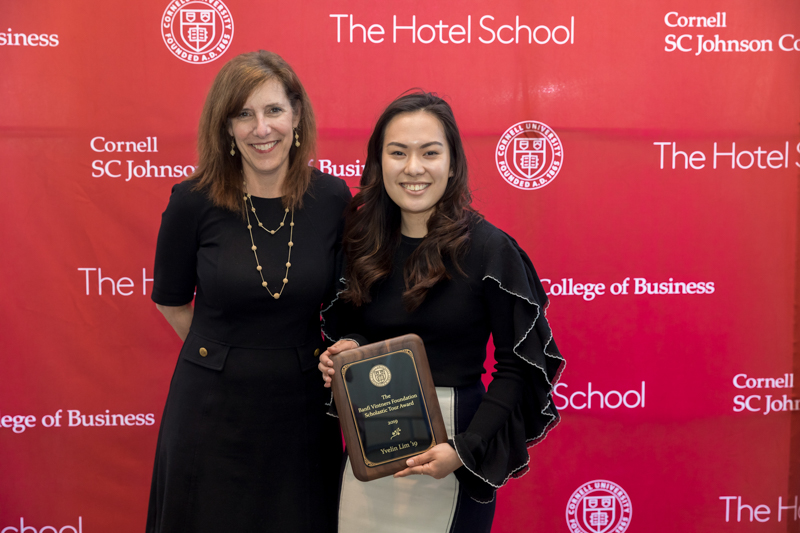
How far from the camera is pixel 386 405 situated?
1.49 m

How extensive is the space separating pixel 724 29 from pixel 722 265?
3.35ft

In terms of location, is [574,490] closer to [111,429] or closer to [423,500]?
[423,500]

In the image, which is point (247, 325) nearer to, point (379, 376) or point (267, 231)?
point (267, 231)

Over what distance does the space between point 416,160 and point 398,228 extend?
0.79ft

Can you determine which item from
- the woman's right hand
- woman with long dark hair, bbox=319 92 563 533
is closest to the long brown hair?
woman with long dark hair, bbox=319 92 563 533

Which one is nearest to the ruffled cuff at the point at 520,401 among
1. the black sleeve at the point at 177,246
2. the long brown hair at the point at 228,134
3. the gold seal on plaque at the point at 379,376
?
the gold seal on plaque at the point at 379,376

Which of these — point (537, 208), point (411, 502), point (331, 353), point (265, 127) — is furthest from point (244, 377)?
point (537, 208)

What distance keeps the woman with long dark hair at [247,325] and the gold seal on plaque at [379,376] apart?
399mm

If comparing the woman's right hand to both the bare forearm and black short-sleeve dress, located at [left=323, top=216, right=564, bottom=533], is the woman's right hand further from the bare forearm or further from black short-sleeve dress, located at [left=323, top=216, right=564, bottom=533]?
the bare forearm

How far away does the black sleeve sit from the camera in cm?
182

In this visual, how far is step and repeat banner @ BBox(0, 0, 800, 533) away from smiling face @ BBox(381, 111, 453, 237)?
0.95 metres

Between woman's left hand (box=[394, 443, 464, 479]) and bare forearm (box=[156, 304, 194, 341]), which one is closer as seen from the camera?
woman's left hand (box=[394, 443, 464, 479])

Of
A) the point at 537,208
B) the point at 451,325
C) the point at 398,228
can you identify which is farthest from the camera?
the point at 537,208

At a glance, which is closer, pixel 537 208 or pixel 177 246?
pixel 177 246
